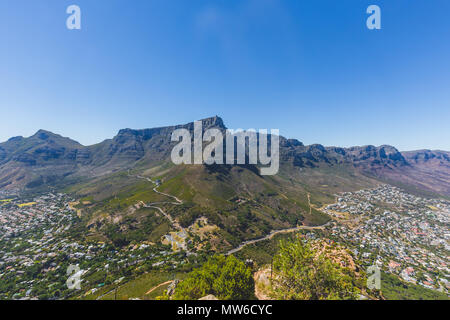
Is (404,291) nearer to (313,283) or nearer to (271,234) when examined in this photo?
(271,234)

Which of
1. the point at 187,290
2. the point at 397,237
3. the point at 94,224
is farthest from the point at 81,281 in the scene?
the point at 397,237

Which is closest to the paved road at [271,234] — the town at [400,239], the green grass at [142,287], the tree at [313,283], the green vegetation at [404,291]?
the town at [400,239]

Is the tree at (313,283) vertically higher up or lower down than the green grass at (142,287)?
higher up

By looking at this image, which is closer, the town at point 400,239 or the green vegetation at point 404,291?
the green vegetation at point 404,291

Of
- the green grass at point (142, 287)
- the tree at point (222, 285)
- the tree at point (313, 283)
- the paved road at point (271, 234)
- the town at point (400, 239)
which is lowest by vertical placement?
the town at point (400, 239)

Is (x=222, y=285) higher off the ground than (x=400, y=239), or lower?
higher

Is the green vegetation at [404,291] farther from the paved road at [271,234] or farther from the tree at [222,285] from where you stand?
the tree at [222,285]

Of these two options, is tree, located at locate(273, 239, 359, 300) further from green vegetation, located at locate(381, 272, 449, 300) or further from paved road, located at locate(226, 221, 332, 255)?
green vegetation, located at locate(381, 272, 449, 300)

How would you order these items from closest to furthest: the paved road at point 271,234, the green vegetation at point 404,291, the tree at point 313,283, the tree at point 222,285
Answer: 1. the tree at point 313,283
2. the tree at point 222,285
3. the green vegetation at point 404,291
4. the paved road at point 271,234

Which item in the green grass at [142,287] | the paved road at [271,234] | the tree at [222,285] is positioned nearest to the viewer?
the tree at [222,285]

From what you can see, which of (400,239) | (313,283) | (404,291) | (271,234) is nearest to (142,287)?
(313,283)
